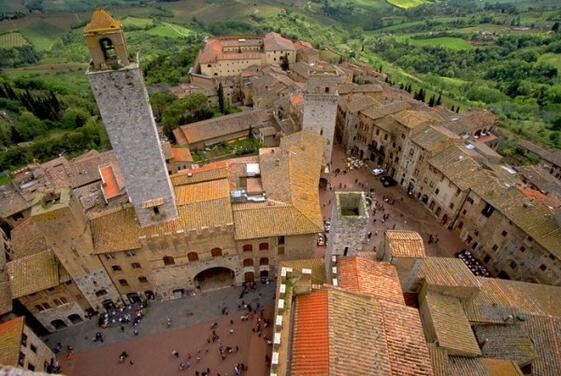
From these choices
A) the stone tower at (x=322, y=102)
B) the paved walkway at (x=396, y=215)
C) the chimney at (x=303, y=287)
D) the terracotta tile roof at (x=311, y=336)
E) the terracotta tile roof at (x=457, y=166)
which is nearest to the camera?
the terracotta tile roof at (x=311, y=336)

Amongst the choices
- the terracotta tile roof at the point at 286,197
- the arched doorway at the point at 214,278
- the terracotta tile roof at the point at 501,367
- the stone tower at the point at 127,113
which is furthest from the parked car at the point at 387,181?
the stone tower at the point at 127,113

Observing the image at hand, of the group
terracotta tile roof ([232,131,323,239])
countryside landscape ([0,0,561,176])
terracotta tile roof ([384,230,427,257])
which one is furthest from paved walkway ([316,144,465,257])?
countryside landscape ([0,0,561,176])

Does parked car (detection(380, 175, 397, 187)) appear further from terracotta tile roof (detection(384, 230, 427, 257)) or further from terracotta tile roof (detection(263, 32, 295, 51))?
terracotta tile roof (detection(263, 32, 295, 51))

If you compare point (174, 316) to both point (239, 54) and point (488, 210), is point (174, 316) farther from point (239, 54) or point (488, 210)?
point (239, 54)

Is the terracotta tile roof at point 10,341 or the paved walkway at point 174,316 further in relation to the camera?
the paved walkway at point 174,316

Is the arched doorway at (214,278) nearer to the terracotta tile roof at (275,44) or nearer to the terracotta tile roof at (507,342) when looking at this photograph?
the terracotta tile roof at (507,342)

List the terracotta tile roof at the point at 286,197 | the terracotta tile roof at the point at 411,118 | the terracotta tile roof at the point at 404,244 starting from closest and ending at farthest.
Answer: the terracotta tile roof at the point at 404,244
the terracotta tile roof at the point at 286,197
the terracotta tile roof at the point at 411,118

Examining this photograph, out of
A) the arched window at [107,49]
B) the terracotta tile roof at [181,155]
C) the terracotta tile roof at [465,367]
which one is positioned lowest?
the terracotta tile roof at [181,155]
